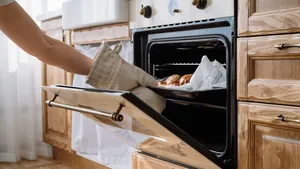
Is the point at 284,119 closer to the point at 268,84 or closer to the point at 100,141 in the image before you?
the point at 268,84

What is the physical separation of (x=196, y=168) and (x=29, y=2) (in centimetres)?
233

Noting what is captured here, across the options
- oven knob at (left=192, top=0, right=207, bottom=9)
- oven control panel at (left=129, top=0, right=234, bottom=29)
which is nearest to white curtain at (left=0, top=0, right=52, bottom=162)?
oven control panel at (left=129, top=0, right=234, bottom=29)

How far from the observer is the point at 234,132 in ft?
3.75

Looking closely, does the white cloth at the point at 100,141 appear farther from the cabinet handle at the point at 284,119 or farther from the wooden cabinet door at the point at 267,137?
the cabinet handle at the point at 284,119

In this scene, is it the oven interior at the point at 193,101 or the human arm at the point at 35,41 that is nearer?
the human arm at the point at 35,41

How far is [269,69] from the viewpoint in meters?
1.04

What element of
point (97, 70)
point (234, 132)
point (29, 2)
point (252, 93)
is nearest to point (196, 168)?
point (234, 132)

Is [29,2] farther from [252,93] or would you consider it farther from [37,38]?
[252,93]

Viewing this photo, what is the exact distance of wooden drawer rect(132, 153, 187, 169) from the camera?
1.29 meters

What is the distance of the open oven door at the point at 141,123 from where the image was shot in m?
0.91

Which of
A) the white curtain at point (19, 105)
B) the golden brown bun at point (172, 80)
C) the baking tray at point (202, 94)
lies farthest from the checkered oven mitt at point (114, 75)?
the white curtain at point (19, 105)

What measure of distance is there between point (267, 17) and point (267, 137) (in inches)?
13.4

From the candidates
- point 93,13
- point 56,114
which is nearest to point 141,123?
point 93,13

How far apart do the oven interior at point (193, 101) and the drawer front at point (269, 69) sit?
133 millimetres
